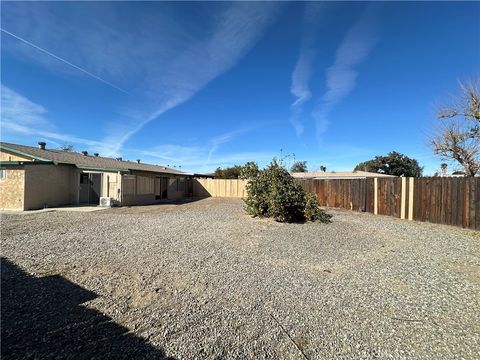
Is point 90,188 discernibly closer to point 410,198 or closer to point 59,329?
point 59,329

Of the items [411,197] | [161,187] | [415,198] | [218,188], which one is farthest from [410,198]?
[218,188]

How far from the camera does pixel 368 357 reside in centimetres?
252

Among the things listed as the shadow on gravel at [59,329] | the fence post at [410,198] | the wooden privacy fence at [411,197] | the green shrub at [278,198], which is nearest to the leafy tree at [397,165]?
the wooden privacy fence at [411,197]

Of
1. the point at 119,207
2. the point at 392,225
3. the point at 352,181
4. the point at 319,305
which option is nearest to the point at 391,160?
the point at 352,181

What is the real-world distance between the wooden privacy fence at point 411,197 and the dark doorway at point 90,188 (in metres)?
14.2

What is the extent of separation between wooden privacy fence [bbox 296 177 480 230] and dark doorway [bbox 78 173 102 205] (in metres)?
15.4

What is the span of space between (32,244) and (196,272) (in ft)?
16.3

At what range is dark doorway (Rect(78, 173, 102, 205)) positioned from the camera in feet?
56.0

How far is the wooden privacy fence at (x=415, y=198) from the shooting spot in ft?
29.7

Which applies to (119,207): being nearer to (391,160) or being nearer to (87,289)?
(87,289)

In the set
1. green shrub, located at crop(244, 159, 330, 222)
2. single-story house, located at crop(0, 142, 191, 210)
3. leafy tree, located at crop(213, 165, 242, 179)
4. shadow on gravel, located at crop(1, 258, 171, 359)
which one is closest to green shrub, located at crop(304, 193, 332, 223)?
green shrub, located at crop(244, 159, 330, 222)

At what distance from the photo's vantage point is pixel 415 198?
1087 centimetres

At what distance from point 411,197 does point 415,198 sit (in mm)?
208

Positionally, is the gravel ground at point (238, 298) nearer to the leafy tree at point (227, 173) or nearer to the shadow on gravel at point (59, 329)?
the shadow on gravel at point (59, 329)
